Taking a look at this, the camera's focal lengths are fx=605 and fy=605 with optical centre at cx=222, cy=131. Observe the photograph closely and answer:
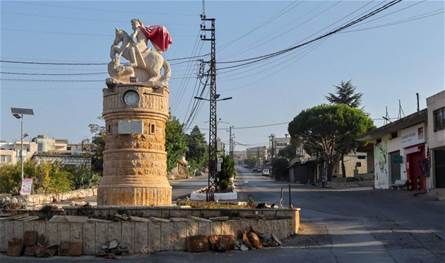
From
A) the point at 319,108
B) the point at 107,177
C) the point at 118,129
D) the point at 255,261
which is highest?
the point at 319,108

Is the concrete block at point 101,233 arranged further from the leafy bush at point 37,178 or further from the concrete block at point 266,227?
the leafy bush at point 37,178

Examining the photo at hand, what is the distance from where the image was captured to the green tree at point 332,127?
63.4 metres

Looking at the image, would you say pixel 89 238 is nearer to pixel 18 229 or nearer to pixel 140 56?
pixel 18 229

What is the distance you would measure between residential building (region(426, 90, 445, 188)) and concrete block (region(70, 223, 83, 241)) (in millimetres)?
25596

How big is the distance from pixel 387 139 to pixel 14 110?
30050mm

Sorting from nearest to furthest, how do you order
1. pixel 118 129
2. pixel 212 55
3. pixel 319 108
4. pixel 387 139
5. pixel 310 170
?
pixel 118 129 → pixel 212 55 → pixel 387 139 → pixel 319 108 → pixel 310 170

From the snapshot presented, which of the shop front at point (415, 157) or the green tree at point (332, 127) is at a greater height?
the green tree at point (332, 127)

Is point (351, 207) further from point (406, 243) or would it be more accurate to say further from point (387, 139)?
point (387, 139)

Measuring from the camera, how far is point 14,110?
34344 millimetres

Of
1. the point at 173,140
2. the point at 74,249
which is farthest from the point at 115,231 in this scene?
the point at 173,140

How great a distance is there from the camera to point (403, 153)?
148ft

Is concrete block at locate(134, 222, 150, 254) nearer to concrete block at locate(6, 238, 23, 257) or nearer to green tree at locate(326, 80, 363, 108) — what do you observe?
concrete block at locate(6, 238, 23, 257)

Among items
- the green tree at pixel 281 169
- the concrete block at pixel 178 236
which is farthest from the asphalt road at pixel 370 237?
the green tree at pixel 281 169

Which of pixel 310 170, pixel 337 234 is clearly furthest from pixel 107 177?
pixel 310 170
